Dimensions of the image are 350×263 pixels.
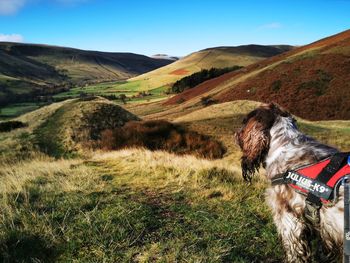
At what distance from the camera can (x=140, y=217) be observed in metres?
6.21

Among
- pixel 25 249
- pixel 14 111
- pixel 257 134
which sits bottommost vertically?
pixel 14 111

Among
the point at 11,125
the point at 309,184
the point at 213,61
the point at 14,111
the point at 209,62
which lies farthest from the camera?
the point at 213,61

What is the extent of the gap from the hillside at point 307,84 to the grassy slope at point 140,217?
29.6m

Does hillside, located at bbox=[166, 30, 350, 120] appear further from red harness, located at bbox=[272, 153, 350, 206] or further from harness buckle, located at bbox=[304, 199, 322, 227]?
harness buckle, located at bbox=[304, 199, 322, 227]

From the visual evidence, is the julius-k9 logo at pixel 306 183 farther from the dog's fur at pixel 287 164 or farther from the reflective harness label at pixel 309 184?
the dog's fur at pixel 287 164

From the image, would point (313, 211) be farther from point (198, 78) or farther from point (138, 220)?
Result: point (198, 78)

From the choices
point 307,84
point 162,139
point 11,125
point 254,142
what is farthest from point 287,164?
point 307,84

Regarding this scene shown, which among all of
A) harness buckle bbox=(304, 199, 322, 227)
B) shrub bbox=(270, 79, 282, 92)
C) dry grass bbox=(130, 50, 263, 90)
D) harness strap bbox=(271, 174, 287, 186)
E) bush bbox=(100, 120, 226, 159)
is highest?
dry grass bbox=(130, 50, 263, 90)

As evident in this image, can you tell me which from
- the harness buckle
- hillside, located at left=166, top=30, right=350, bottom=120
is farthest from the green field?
the harness buckle

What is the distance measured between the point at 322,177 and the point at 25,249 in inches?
172

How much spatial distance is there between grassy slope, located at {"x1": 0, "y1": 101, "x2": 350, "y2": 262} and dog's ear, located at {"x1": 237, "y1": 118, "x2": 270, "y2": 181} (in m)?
1.26

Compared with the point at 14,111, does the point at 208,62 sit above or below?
above

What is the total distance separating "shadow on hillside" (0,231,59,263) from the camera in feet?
17.2

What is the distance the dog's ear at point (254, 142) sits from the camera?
4.95 meters
